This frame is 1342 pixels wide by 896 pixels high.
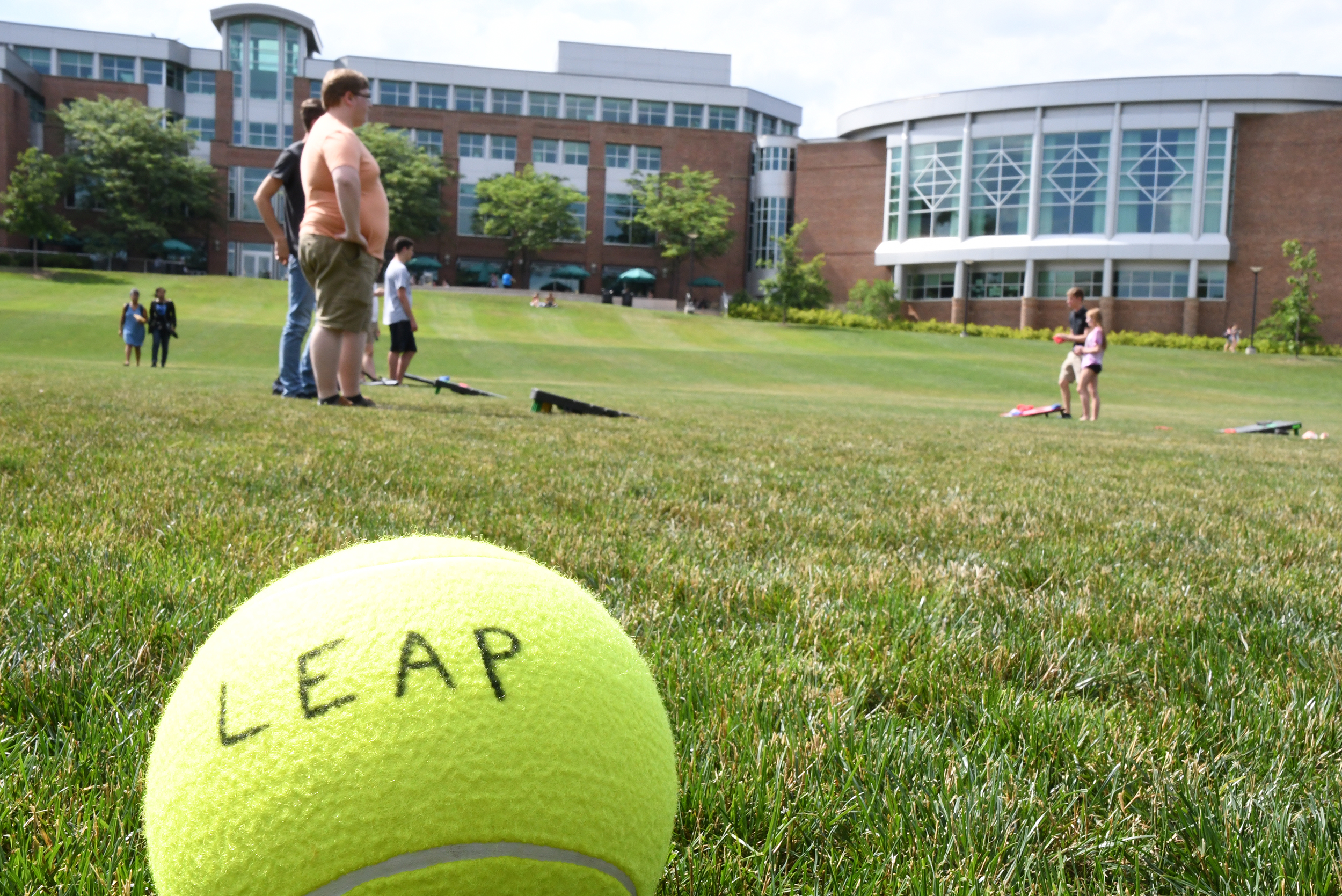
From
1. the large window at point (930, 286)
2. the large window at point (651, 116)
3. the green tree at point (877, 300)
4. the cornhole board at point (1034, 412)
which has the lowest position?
the cornhole board at point (1034, 412)

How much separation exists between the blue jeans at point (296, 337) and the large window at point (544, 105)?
8096cm

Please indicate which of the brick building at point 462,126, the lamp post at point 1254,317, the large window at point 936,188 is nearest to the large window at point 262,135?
the brick building at point 462,126

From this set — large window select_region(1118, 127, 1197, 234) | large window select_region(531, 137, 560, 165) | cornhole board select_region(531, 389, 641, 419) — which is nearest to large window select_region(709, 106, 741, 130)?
large window select_region(531, 137, 560, 165)

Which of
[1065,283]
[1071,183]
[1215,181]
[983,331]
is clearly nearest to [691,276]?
[983,331]

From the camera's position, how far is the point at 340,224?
308 inches

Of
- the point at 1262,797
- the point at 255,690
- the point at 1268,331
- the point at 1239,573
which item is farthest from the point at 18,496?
the point at 1268,331

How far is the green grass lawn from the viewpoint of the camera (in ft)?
5.18

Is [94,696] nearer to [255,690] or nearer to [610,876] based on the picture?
[255,690]

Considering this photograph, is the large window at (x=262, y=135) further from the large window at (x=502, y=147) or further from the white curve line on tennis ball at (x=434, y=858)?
the white curve line on tennis ball at (x=434, y=858)

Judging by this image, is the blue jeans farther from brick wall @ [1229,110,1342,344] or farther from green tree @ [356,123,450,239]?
brick wall @ [1229,110,1342,344]

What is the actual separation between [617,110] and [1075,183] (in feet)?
137

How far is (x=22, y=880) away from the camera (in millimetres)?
1362

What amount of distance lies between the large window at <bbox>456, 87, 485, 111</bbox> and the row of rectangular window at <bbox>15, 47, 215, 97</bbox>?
2089 cm

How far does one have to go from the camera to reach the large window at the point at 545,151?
273ft
